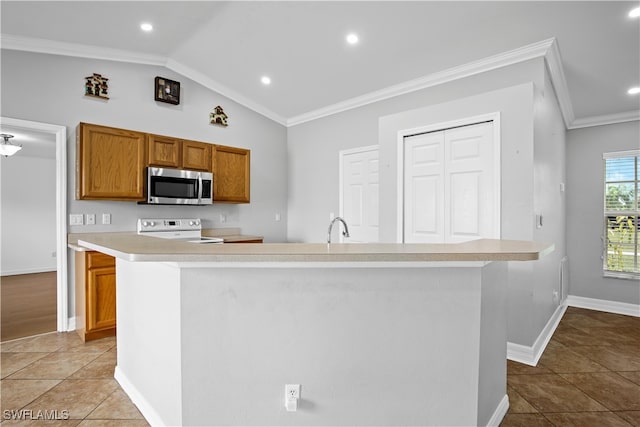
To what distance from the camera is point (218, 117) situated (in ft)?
15.0

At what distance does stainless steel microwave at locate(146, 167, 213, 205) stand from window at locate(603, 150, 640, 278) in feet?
16.7

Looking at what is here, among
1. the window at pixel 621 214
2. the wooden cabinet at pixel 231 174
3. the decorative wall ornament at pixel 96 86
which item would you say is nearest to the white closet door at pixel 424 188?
the wooden cabinet at pixel 231 174

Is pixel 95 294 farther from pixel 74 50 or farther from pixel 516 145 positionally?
pixel 516 145

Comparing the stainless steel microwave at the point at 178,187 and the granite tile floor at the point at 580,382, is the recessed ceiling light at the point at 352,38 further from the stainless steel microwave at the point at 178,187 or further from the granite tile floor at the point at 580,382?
the granite tile floor at the point at 580,382

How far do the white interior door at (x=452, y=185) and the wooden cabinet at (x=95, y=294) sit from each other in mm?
2930

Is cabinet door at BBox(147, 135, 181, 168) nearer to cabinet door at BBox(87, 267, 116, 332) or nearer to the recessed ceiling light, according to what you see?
cabinet door at BBox(87, 267, 116, 332)

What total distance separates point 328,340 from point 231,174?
11.1 feet

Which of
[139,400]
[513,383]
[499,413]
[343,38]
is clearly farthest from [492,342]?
[343,38]

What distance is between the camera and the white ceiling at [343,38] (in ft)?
8.70

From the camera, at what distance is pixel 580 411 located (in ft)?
6.67

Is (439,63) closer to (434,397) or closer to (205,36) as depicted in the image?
(205,36)

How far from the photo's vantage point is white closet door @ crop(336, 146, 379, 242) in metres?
4.30

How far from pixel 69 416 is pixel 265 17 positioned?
3.38m

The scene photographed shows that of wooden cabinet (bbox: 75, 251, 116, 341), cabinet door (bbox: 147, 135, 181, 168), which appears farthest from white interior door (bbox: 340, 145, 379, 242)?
wooden cabinet (bbox: 75, 251, 116, 341)
